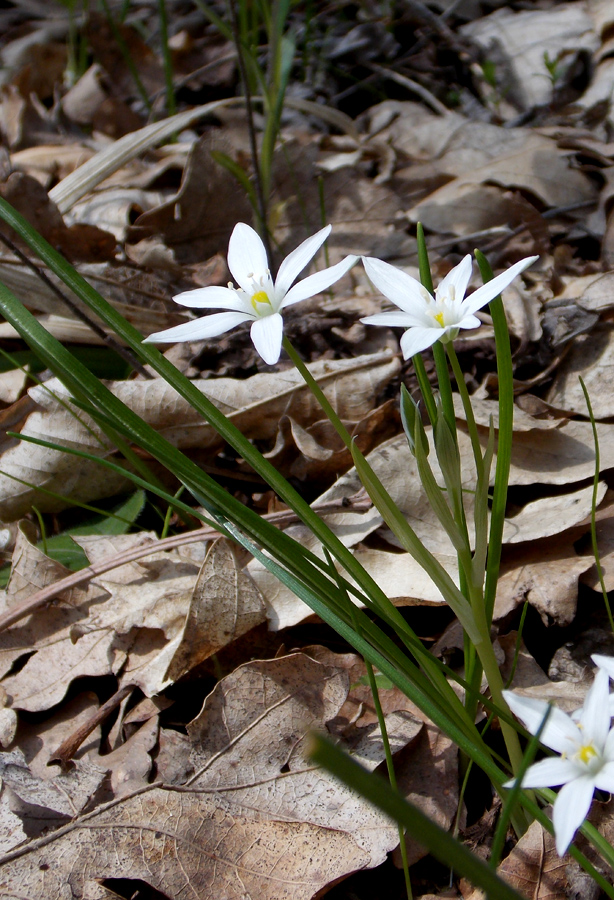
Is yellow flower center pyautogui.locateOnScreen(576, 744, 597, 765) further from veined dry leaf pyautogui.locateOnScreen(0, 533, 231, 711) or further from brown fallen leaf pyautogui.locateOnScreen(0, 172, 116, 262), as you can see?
brown fallen leaf pyautogui.locateOnScreen(0, 172, 116, 262)

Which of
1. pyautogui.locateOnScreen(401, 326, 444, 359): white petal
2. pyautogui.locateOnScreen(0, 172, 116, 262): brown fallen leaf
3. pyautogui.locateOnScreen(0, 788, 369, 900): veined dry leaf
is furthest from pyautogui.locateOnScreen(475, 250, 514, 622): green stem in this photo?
pyautogui.locateOnScreen(0, 172, 116, 262): brown fallen leaf

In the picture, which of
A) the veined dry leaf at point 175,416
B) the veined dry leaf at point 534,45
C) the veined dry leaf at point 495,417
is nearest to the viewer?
the veined dry leaf at point 495,417

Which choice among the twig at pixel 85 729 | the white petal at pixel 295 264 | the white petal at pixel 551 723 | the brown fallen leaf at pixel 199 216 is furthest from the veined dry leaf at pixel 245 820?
the brown fallen leaf at pixel 199 216

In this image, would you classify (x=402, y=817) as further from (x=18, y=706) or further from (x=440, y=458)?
(x=18, y=706)

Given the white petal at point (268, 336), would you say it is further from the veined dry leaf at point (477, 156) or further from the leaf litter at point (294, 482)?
the veined dry leaf at point (477, 156)

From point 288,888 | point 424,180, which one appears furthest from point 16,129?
point 288,888

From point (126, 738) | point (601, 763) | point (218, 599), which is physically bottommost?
point (126, 738)
